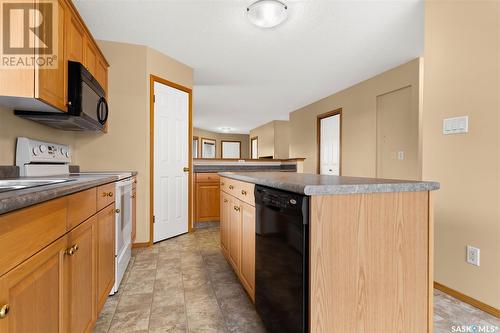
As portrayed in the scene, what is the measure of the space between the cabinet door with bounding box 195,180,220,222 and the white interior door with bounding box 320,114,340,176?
2.56 metres

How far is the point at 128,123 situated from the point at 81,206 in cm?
201

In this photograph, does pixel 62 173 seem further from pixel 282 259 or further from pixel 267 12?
pixel 267 12

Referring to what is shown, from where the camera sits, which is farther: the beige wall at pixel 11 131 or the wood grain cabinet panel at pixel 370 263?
the beige wall at pixel 11 131

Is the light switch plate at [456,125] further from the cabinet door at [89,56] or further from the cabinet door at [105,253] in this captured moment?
the cabinet door at [89,56]

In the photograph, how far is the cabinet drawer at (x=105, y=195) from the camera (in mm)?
1481

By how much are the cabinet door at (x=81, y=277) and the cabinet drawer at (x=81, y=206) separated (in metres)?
0.03

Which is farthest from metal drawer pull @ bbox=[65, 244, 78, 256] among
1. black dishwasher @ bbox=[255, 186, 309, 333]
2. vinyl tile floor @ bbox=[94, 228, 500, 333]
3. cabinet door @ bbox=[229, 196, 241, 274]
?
cabinet door @ bbox=[229, 196, 241, 274]

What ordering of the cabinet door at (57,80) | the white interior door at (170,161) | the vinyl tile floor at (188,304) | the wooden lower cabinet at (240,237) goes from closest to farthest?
the cabinet door at (57,80) → the vinyl tile floor at (188,304) → the wooden lower cabinet at (240,237) → the white interior door at (170,161)

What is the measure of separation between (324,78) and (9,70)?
3.99 metres

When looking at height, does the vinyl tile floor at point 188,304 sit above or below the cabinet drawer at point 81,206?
below

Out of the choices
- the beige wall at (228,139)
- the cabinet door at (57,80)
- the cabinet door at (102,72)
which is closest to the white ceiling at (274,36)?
the cabinet door at (102,72)

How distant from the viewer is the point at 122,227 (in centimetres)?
215

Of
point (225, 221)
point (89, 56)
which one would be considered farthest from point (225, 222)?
point (89, 56)

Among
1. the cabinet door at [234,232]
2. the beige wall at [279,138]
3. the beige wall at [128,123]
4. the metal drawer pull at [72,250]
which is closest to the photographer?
the metal drawer pull at [72,250]
